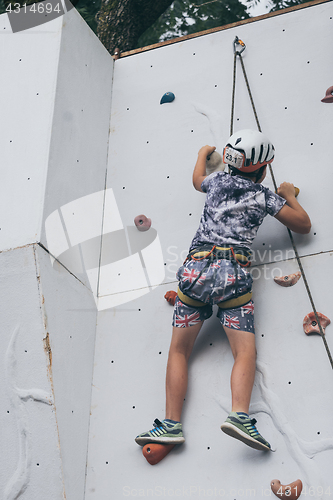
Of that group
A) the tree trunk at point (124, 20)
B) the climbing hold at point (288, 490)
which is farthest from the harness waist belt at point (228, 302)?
the tree trunk at point (124, 20)

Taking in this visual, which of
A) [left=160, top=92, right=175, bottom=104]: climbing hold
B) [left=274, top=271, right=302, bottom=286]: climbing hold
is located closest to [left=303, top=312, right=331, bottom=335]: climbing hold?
[left=274, top=271, right=302, bottom=286]: climbing hold

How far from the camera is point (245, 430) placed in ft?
5.42

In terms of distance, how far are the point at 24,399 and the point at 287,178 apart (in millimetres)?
1473

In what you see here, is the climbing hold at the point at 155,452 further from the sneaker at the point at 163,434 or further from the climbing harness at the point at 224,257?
the climbing harness at the point at 224,257

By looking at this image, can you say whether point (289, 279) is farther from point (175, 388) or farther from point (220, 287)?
point (175, 388)

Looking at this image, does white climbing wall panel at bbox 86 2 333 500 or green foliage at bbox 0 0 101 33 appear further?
green foliage at bbox 0 0 101 33

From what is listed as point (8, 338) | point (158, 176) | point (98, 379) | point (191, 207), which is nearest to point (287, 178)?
point (191, 207)

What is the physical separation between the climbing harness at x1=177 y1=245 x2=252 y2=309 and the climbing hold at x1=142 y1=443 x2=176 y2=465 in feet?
1.76

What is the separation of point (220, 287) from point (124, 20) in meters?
2.56

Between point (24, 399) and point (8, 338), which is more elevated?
point (8, 338)

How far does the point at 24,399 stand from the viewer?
185 cm

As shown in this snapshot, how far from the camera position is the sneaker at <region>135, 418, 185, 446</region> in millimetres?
1806

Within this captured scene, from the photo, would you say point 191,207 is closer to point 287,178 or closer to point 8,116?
point 287,178

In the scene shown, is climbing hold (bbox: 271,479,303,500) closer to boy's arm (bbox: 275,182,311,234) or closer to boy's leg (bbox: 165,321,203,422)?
boy's leg (bbox: 165,321,203,422)
